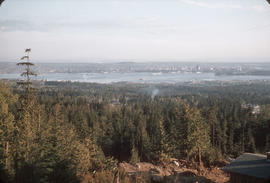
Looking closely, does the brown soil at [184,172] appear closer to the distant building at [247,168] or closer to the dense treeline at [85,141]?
the dense treeline at [85,141]

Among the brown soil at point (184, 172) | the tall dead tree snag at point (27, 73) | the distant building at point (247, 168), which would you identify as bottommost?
the brown soil at point (184, 172)

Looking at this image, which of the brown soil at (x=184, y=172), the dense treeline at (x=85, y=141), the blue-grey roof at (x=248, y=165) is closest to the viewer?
the dense treeline at (x=85, y=141)

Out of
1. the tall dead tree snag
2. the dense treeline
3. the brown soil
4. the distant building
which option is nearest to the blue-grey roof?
the distant building

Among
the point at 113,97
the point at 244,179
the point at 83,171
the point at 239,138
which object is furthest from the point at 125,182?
the point at 113,97

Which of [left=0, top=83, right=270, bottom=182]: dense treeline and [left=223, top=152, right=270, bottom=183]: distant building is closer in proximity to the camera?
[left=0, top=83, right=270, bottom=182]: dense treeline

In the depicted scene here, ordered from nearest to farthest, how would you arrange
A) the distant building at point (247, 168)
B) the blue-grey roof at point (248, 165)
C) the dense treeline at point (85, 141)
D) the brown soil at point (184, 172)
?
the dense treeline at point (85, 141) → the distant building at point (247, 168) → the blue-grey roof at point (248, 165) → the brown soil at point (184, 172)

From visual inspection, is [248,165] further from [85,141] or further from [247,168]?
[85,141]

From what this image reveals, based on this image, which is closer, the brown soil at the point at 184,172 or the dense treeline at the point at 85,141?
the dense treeline at the point at 85,141

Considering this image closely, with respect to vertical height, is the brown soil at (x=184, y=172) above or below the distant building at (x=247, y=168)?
below

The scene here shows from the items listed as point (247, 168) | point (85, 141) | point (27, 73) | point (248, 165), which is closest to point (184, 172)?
point (248, 165)

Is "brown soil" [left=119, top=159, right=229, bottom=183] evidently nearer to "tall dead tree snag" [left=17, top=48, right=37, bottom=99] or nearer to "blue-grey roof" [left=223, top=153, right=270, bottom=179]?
"blue-grey roof" [left=223, top=153, right=270, bottom=179]

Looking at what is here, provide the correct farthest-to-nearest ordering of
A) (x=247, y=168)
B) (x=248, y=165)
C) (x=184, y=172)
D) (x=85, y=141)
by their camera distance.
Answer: (x=184, y=172) < (x=85, y=141) < (x=248, y=165) < (x=247, y=168)

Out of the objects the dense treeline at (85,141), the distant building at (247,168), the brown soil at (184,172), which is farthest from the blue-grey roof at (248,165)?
the dense treeline at (85,141)
